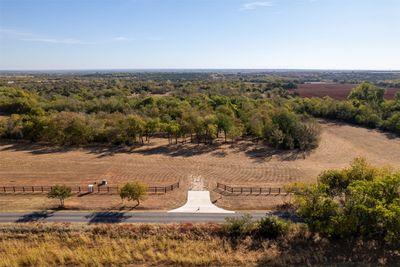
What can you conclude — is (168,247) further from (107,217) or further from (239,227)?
(107,217)

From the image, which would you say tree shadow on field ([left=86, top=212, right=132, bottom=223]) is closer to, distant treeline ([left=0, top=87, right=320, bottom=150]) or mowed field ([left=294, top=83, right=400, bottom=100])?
distant treeline ([left=0, top=87, right=320, bottom=150])

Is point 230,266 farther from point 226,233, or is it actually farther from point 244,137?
point 244,137

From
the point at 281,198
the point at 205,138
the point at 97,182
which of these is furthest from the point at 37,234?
the point at 205,138

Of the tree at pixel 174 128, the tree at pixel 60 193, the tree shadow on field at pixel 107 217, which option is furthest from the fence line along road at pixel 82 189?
the tree at pixel 174 128

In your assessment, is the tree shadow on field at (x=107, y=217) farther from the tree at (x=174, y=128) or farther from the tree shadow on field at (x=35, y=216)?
the tree at (x=174, y=128)

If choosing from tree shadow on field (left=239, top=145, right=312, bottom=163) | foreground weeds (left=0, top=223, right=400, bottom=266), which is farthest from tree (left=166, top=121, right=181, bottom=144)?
foreground weeds (left=0, top=223, right=400, bottom=266)
